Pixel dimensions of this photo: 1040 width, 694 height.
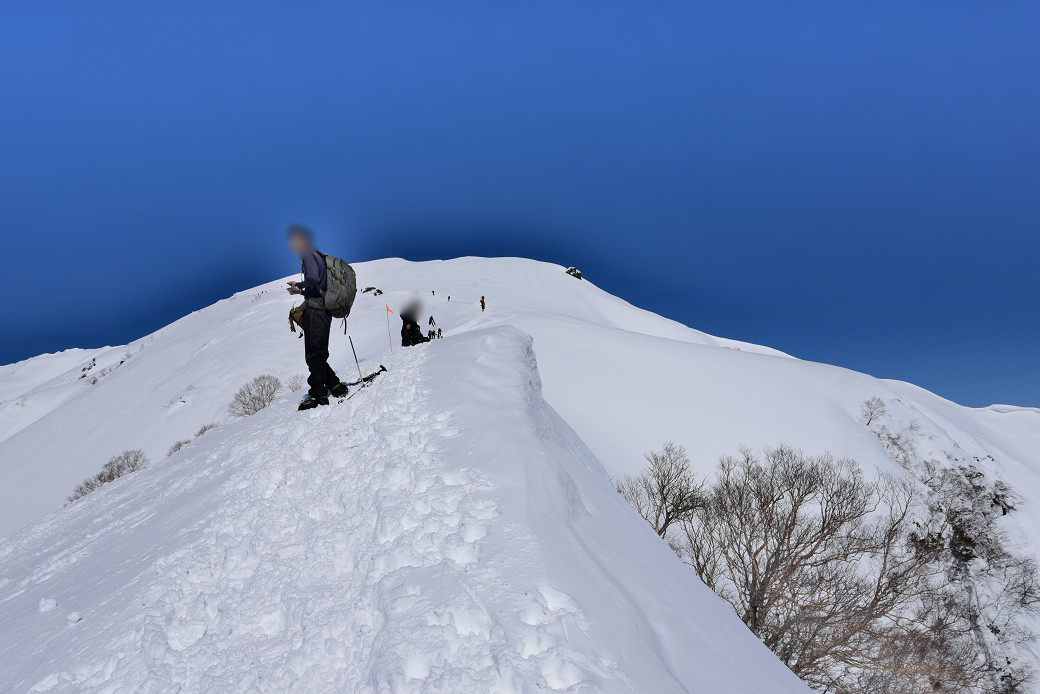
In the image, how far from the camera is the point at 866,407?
35.0 m

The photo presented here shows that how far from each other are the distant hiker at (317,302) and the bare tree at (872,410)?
37.7 metres

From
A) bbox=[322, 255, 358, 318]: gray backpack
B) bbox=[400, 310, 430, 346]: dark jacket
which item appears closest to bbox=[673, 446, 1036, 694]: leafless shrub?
bbox=[400, 310, 430, 346]: dark jacket

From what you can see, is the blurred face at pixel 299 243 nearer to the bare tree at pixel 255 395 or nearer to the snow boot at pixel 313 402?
the snow boot at pixel 313 402

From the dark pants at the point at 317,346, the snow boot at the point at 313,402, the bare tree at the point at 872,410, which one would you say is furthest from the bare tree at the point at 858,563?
the dark pants at the point at 317,346

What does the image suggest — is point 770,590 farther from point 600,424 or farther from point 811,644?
point 600,424

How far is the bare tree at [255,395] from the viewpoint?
37.2 metres

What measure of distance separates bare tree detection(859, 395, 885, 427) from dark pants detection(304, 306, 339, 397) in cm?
3774

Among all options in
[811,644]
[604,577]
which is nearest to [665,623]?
[604,577]

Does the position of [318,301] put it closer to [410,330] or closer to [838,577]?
[410,330]

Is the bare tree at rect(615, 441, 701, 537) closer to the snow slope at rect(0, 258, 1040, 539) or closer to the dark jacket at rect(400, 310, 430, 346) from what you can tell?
the snow slope at rect(0, 258, 1040, 539)

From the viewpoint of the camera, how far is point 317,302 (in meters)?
8.16

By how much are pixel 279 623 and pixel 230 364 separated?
5107 cm

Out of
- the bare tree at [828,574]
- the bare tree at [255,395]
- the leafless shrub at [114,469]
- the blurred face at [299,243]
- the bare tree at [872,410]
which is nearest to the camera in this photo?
the blurred face at [299,243]

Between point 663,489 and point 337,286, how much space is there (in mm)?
22419
